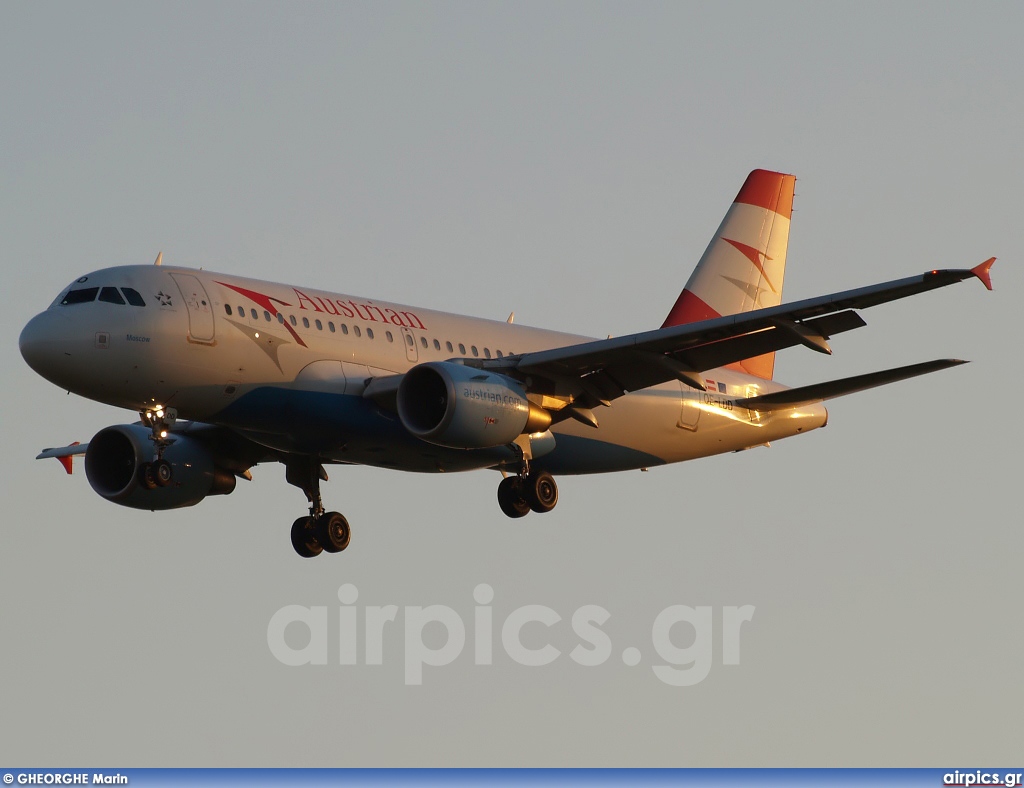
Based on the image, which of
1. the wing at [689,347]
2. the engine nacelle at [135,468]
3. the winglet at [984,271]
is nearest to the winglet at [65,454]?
the engine nacelle at [135,468]

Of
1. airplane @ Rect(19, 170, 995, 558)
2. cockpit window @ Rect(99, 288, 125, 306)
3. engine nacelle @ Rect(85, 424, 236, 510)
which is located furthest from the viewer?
engine nacelle @ Rect(85, 424, 236, 510)

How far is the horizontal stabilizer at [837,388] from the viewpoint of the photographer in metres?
36.3

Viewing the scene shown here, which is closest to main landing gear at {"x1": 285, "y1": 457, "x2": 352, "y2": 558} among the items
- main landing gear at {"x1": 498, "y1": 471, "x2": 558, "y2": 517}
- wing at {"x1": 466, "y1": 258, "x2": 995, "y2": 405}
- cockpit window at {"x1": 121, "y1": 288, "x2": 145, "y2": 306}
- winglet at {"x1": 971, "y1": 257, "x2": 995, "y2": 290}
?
main landing gear at {"x1": 498, "y1": 471, "x2": 558, "y2": 517}

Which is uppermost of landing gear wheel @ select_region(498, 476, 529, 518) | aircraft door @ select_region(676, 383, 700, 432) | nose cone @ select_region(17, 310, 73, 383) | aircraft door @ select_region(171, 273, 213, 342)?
aircraft door @ select_region(676, 383, 700, 432)

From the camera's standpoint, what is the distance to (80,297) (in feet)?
113

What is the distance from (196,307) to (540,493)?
8.80 metres

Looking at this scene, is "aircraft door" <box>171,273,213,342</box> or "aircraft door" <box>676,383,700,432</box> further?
"aircraft door" <box>676,383,700,432</box>

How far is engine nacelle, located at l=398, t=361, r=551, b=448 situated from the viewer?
35.2m

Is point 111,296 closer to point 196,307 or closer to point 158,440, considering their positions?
point 196,307

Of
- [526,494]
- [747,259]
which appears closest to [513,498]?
[526,494]

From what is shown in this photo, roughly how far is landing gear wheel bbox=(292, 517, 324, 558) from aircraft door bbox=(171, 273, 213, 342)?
25.6 feet

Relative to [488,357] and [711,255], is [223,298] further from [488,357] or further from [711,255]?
[711,255]

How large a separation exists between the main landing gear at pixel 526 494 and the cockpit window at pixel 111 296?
955 centimetres

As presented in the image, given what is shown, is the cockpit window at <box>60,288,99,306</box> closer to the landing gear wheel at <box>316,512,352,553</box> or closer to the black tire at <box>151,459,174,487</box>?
the black tire at <box>151,459,174,487</box>
